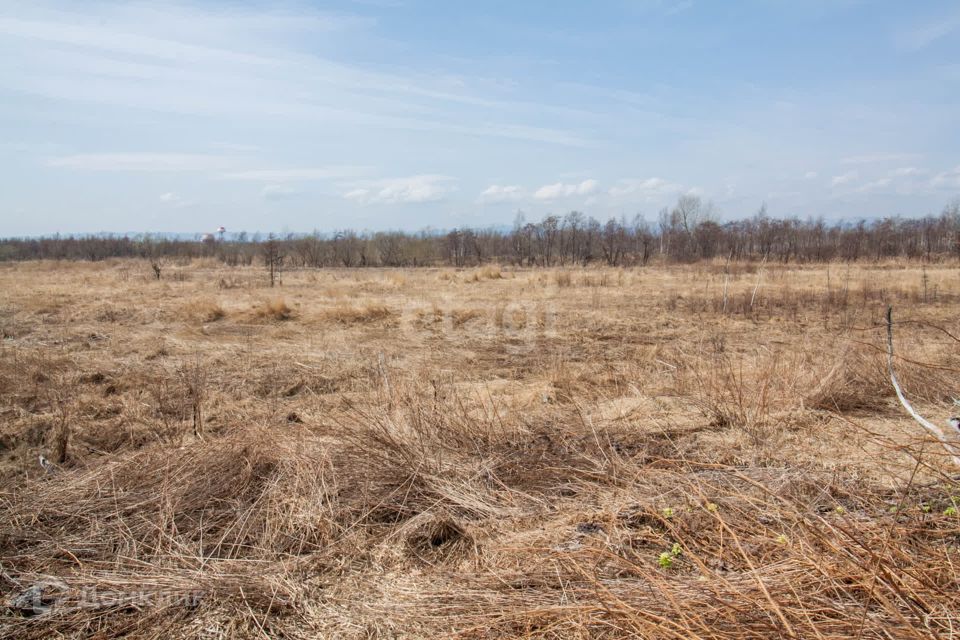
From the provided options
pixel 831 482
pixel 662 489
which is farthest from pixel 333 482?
pixel 831 482

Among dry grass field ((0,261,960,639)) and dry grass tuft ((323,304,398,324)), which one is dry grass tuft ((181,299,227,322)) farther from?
dry grass field ((0,261,960,639))

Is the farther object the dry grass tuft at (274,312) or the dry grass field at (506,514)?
the dry grass tuft at (274,312)

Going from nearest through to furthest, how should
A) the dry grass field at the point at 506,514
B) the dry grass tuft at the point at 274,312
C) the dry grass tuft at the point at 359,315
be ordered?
the dry grass field at the point at 506,514 < the dry grass tuft at the point at 359,315 < the dry grass tuft at the point at 274,312

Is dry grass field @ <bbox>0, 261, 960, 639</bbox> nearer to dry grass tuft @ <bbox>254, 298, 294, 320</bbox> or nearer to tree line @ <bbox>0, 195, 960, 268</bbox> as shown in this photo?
dry grass tuft @ <bbox>254, 298, 294, 320</bbox>

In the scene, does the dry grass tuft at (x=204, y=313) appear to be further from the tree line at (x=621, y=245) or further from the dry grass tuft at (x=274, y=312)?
the tree line at (x=621, y=245)

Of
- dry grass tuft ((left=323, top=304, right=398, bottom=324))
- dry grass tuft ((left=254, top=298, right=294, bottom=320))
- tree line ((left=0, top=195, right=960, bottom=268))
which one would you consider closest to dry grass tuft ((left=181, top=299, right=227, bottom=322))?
dry grass tuft ((left=254, top=298, right=294, bottom=320))

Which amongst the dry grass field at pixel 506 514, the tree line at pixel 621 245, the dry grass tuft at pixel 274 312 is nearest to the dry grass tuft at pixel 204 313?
the dry grass tuft at pixel 274 312

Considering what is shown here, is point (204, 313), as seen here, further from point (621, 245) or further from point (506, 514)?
point (621, 245)

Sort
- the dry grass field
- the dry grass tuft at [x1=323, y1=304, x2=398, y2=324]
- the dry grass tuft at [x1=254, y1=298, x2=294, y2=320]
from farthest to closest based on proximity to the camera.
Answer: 1. the dry grass tuft at [x1=254, y1=298, x2=294, y2=320]
2. the dry grass tuft at [x1=323, y1=304, x2=398, y2=324]
3. the dry grass field

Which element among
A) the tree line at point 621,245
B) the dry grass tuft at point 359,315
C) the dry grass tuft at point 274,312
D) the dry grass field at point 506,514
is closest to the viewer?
the dry grass field at point 506,514

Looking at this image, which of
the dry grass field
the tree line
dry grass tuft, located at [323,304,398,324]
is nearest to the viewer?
the dry grass field

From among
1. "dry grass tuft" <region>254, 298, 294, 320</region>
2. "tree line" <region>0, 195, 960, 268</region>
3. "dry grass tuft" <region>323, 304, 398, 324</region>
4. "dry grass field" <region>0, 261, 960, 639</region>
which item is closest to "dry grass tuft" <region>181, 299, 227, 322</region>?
"dry grass tuft" <region>254, 298, 294, 320</region>

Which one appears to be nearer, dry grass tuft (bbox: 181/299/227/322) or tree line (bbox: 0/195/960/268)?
dry grass tuft (bbox: 181/299/227/322)

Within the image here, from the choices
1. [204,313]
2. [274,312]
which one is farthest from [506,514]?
[204,313]
